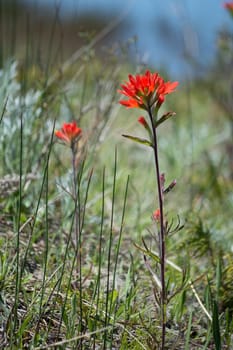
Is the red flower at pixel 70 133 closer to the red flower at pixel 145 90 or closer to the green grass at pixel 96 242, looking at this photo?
the green grass at pixel 96 242

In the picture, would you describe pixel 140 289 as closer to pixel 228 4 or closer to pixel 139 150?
pixel 228 4

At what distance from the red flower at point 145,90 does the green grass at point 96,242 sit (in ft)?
0.44

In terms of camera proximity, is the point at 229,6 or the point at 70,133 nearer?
the point at 70,133

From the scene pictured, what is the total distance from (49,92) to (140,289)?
3.63ft

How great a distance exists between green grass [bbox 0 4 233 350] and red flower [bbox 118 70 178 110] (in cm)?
13

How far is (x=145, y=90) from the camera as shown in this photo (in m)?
1.41

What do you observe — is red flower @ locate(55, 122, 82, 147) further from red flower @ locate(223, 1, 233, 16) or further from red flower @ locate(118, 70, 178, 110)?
red flower @ locate(223, 1, 233, 16)

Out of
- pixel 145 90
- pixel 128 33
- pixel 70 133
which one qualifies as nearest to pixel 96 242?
pixel 70 133

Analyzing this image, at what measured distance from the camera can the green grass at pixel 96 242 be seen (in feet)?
5.08

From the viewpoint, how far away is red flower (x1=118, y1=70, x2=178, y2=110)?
1.40 m

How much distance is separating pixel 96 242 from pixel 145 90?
3.00 feet

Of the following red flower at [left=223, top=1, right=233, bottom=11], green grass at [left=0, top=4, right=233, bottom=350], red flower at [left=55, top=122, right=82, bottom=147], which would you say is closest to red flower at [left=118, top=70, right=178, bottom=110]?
green grass at [left=0, top=4, right=233, bottom=350]

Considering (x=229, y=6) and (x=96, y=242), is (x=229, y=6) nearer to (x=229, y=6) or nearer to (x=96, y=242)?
(x=229, y=6)

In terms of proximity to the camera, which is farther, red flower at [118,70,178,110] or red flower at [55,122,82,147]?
red flower at [55,122,82,147]
